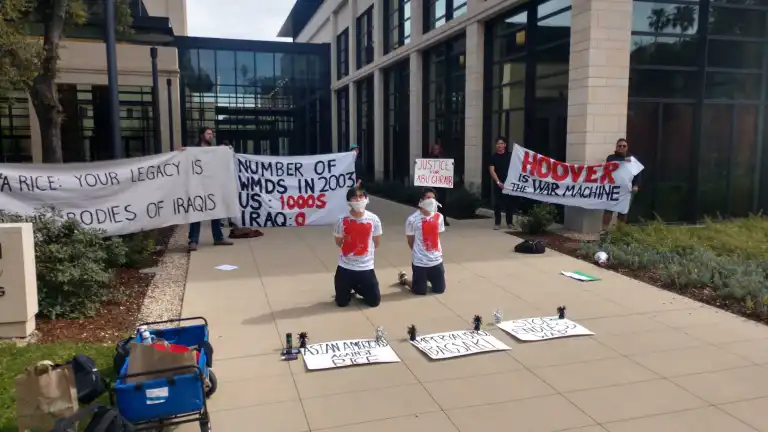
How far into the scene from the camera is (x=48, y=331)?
6309 millimetres

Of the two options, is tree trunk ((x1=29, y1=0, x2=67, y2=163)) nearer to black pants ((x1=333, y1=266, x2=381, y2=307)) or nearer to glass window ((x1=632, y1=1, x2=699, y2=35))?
black pants ((x1=333, y1=266, x2=381, y2=307))

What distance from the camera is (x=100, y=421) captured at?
11.0 feet

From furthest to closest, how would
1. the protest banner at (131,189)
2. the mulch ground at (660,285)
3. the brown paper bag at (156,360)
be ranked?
the protest banner at (131,189)
the mulch ground at (660,285)
the brown paper bag at (156,360)

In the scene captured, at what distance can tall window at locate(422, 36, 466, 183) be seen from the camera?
734 inches

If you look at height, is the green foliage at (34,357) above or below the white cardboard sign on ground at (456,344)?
above

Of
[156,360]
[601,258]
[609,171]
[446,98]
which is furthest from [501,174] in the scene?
[156,360]

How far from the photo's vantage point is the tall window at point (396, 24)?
23594mm

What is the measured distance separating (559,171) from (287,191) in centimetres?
574

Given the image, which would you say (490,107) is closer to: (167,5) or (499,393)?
(499,393)

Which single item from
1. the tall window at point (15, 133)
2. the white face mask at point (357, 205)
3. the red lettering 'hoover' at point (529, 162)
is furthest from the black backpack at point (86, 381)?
the tall window at point (15, 133)

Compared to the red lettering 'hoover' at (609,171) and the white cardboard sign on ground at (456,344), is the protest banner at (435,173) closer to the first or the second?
the red lettering 'hoover' at (609,171)

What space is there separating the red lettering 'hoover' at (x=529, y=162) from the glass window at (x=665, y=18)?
3.41 metres

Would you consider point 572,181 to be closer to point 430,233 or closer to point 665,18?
point 665,18

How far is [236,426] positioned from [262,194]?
6.59 m
